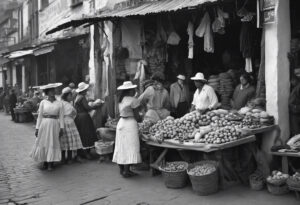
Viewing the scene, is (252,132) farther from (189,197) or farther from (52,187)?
(52,187)

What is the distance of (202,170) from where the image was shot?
19.7ft

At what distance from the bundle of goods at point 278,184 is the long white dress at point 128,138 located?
2.49 metres

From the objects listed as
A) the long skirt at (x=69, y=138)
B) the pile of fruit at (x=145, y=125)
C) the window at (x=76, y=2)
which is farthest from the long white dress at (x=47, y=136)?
the window at (x=76, y=2)

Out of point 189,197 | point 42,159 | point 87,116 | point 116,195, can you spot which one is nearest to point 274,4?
point 189,197

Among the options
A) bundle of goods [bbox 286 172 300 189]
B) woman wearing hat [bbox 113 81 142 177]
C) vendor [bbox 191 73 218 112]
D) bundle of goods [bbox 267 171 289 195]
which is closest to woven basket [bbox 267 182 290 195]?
bundle of goods [bbox 267 171 289 195]

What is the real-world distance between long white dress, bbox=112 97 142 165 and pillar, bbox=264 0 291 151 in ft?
8.10

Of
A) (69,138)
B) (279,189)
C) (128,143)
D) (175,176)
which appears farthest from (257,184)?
(69,138)

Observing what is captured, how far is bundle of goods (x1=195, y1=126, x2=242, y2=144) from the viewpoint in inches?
236

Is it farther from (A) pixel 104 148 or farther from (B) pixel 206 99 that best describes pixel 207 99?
(A) pixel 104 148

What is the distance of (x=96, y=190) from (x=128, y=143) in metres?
1.08

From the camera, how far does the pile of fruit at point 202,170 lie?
591 cm

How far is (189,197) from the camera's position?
231 inches

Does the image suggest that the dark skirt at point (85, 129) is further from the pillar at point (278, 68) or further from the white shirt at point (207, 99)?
the pillar at point (278, 68)

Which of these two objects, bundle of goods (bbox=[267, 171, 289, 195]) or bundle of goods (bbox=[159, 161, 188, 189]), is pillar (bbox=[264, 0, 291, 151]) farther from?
bundle of goods (bbox=[159, 161, 188, 189])
